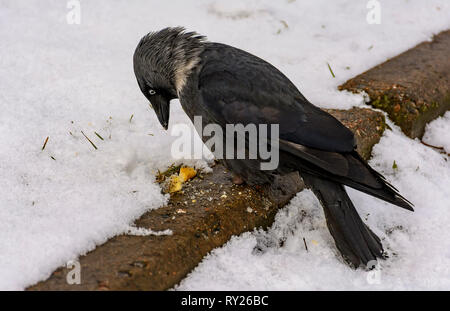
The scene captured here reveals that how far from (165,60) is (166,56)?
0.03 metres

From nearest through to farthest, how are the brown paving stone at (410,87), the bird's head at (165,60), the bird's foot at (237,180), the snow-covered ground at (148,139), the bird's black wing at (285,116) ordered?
the snow-covered ground at (148,139) → the bird's black wing at (285,116) → the bird's foot at (237,180) → the bird's head at (165,60) → the brown paving stone at (410,87)

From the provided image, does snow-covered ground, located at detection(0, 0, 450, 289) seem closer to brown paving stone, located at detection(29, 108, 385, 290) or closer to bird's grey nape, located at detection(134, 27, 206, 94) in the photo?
brown paving stone, located at detection(29, 108, 385, 290)

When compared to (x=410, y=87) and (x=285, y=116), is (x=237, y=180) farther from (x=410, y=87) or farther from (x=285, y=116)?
(x=410, y=87)

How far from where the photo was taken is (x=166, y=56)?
3.31m

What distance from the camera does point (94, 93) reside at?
3912 millimetres

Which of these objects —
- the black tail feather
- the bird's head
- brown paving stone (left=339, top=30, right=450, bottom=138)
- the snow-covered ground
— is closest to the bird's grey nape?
the bird's head

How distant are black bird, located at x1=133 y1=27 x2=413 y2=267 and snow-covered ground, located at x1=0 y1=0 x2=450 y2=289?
20 centimetres

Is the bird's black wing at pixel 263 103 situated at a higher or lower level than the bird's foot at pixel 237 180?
higher

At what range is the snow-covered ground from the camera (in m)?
2.63

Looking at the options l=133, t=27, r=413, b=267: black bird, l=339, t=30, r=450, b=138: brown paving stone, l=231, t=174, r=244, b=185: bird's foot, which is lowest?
l=231, t=174, r=244, b=185: bird's foot

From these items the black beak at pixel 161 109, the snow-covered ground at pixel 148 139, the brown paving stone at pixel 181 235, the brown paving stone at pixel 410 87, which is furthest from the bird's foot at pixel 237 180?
the brown paving stone at pixel 410 87

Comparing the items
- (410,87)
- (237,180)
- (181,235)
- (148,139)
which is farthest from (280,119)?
(410,87)

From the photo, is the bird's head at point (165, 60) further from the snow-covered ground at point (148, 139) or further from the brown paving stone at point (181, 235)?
the brown paving stone at point (181, 235)

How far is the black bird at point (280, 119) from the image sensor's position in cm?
277
